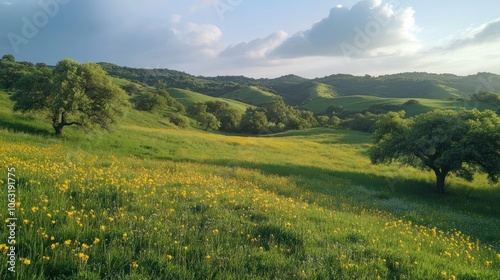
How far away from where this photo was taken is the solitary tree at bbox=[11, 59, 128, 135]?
26523mm

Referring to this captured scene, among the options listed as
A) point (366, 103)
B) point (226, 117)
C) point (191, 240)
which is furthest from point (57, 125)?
point (366, 103)

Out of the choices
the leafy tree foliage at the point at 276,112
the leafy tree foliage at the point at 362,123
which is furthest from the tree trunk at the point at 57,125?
the leafy tree foliage at the point at 362,123

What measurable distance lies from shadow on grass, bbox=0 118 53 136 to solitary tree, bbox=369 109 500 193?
102 ft

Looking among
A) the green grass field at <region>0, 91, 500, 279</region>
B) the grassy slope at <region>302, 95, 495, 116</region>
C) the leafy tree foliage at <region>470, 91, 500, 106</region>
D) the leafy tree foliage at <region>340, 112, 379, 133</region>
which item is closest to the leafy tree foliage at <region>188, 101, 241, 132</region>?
the leafy tree foliage at <region>340, 112, 379, 133</region>

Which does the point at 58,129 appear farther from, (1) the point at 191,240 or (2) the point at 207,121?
(2) the point at 207,121

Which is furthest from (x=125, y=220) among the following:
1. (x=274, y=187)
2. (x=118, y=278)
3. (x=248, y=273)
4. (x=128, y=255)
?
(x=274, y=187)

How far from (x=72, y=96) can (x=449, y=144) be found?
31.2 m

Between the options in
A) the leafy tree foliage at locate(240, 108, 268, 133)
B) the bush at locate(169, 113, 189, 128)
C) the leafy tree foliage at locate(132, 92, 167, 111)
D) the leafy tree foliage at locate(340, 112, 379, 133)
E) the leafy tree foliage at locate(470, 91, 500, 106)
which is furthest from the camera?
the leafy tree foliage at locate(470, 91, 500, 106)

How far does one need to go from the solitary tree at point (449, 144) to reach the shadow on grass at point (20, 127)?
30.9 meters

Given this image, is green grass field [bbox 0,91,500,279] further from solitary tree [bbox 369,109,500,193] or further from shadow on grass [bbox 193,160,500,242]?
solitary tree [bbox 369,109,500,193]

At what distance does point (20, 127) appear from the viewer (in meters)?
27.1

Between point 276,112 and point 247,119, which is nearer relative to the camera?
point 247,119

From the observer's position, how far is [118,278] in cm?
445

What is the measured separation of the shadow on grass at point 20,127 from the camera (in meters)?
26.5
